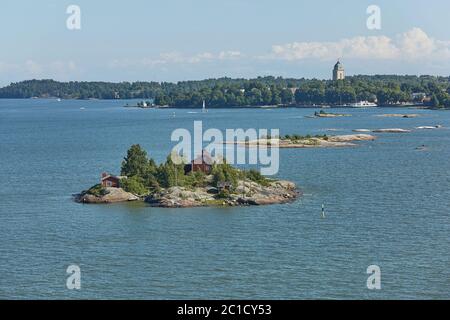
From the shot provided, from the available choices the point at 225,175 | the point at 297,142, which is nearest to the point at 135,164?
the point at 225,175

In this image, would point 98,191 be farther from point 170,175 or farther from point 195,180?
point 195,180

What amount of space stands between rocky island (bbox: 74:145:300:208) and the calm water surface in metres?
1.20

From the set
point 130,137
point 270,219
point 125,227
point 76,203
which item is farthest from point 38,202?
point 130,137

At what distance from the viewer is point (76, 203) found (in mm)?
39375

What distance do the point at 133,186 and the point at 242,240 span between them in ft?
41.7

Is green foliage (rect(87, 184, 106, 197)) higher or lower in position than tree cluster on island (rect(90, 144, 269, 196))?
lower

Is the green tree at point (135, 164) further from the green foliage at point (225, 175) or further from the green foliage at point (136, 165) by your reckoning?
the green foliage at point (225, 175)

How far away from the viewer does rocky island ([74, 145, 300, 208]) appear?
1519 inches

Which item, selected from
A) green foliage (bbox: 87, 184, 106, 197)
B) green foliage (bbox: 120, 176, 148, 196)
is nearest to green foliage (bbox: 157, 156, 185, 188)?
green foliage (bbox: 120, 176, 148, 196)

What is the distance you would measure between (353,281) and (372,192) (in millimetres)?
19872

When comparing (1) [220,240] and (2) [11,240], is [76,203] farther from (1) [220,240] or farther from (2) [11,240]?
(1) [220,240]

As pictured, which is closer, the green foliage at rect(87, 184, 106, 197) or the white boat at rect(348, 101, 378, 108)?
the green foliage at rect(87, 184, 106, 197)

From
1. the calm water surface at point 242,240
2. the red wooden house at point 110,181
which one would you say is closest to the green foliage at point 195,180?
the red wooden house at point 110,181

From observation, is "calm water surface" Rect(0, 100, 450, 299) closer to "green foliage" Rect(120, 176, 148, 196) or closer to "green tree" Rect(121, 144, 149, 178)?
"green foliage" Rect(120, 176, 148, 196)
